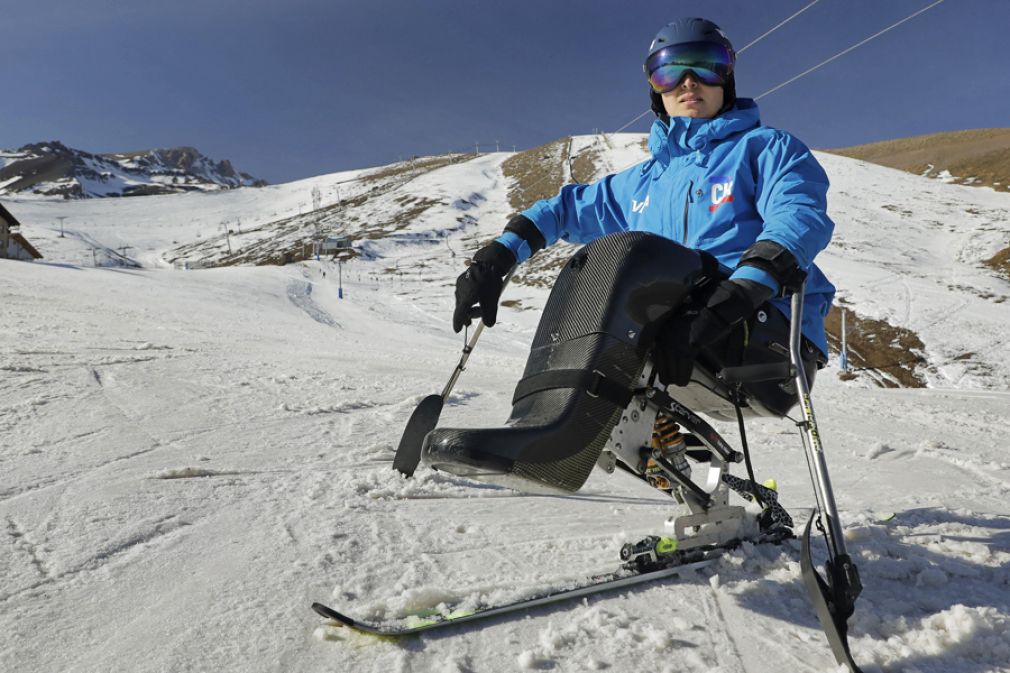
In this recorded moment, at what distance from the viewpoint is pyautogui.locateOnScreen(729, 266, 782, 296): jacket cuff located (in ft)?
5.72

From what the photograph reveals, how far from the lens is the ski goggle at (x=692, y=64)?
240cm

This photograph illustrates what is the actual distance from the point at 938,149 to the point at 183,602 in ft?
272

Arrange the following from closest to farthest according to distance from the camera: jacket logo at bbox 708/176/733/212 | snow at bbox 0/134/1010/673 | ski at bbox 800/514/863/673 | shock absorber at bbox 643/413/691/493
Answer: ski at bbox 800/514/863/673, snow at bbox 0/134/1010/673, shock absorber at bbox 643/413/691/493, jacket logo at bbox 708/176/733/212

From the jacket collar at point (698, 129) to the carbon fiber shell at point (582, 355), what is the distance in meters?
0.74

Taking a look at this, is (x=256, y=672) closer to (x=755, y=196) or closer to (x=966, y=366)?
(x=755, y=196)

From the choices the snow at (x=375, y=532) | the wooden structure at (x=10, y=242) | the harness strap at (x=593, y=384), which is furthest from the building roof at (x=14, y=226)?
the harness strap at (x=593, y=384)

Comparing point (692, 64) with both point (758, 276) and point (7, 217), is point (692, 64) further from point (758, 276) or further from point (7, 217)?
point (7, 217)

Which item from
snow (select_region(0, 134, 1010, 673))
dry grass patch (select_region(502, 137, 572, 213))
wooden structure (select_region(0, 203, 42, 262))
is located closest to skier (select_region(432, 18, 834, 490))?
snow (select_region(0, 134, 1010, 673))

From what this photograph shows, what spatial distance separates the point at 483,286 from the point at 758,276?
3.34 ft

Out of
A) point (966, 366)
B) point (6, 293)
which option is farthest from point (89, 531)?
point (966, 366)

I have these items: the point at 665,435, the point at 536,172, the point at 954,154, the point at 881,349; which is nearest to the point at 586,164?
the point at 536,172

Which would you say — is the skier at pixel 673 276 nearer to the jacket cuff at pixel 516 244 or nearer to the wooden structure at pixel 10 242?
the jacket cuff at pixel 516 244

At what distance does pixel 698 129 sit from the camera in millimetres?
2393

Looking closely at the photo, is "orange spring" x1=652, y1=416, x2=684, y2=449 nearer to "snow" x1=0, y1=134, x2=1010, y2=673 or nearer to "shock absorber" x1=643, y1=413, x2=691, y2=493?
"shock absorber" x1=643, y1=413, x2=691, y2=493
